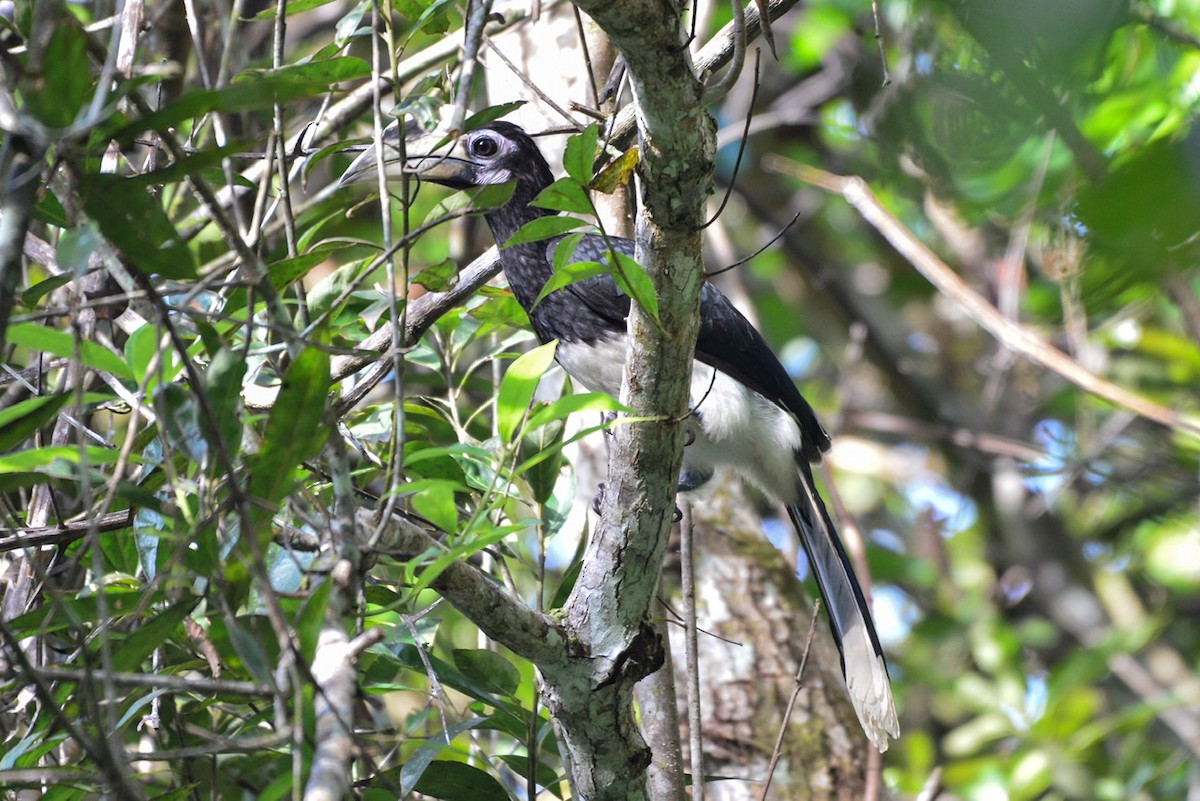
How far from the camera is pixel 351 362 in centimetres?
215

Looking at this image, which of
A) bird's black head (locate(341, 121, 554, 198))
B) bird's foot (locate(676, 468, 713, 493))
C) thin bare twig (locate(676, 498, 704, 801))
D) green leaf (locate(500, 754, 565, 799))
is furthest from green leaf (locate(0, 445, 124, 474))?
bird's foot (locate(676, 468, 713, 493))

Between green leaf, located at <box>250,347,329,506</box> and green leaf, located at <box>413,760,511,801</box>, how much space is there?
78 centimetres

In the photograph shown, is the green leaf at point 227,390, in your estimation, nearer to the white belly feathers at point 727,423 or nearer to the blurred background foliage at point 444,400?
the blurred background foliage at point 444,400

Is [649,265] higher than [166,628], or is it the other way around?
[649,265]

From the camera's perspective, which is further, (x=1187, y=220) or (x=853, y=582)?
(x=853, y=582)

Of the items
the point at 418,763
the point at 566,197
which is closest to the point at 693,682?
the point at 418,763

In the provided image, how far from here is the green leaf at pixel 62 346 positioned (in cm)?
132

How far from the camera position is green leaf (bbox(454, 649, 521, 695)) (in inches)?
76.8

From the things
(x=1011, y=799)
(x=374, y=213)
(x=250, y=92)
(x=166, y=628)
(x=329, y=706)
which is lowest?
(x=329, y=706)

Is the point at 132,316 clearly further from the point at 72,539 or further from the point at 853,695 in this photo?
the point at 853,695

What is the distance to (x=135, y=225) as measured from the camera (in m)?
1.22

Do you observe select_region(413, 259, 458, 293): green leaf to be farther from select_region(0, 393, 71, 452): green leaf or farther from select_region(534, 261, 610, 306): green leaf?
select_region(0, 393, 71, 452): green leaf

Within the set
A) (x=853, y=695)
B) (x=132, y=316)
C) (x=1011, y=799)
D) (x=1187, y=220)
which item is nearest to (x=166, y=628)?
(x=132, y=316)

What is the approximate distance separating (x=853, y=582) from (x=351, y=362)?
1.53 m
